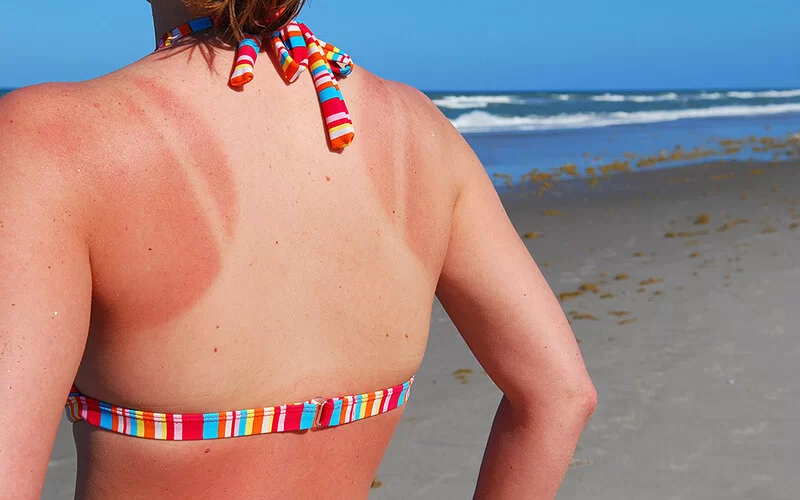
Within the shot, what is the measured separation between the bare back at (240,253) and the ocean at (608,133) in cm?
1110

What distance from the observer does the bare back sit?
86 cm

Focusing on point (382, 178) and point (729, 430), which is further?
point (729, 430)

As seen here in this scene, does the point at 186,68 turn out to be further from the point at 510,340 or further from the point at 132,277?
the point at 510,340

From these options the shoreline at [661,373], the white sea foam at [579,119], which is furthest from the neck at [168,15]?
the white sea foam at [579,119]

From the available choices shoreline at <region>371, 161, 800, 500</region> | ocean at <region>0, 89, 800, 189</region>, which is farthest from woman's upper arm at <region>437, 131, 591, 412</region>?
ocean at <region>0, 89, 800, 189</region>

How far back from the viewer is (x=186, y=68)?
3.10 feet

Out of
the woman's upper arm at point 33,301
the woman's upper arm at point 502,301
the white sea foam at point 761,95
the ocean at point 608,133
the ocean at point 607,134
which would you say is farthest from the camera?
the white sea foam at point 761,95

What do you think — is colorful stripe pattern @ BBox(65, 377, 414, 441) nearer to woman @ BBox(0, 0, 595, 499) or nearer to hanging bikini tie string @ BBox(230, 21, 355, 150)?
woman @ BBox(0, 0, 595, 499)

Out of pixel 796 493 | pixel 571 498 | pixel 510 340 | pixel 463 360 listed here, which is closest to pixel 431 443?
pixel 571 498

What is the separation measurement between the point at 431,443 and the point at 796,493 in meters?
1.59

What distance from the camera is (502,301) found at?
121 cm

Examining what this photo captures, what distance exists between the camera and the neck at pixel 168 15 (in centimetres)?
99

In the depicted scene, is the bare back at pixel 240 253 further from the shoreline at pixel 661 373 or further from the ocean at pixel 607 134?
the ocean at pixel 607 134

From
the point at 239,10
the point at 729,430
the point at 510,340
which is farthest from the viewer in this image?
the point at 729,430
